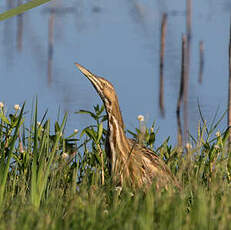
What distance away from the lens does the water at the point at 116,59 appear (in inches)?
606

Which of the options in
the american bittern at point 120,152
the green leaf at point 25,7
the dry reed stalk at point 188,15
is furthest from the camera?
the dry reed stalk at point 188,15

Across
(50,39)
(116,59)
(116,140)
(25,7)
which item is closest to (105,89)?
(116,140)

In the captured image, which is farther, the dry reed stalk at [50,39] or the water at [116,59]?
the dry reed stalk at [50,39]

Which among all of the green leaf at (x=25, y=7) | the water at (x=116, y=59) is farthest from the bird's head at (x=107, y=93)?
the water at (x=116, y=59)

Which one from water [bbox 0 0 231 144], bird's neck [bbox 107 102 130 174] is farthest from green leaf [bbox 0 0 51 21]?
water [bbox 0 0 231 144]

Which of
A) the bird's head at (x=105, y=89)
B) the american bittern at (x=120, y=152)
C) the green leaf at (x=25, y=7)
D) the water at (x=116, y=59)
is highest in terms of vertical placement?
the water at (x=116, y=59)

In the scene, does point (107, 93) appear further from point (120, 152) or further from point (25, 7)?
point (25, 7)

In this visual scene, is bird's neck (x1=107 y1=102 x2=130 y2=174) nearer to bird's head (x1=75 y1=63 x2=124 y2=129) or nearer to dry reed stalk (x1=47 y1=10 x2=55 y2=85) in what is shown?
bird's head (x1=75 y1=63 x2=124 y2=129)

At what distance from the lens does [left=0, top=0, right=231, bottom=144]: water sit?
15.4 m

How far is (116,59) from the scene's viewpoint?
20.7 meters

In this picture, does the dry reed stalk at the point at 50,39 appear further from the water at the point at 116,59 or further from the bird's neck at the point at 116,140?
the bird's neck at the point at 116,140

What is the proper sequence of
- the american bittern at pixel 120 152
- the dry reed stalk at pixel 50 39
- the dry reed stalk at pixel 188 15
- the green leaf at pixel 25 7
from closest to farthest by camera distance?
the green leaf at pixel 25 7
the american bittern at pixel 120 152
the dry reed stalk at pixel 188 15
the dry reed stalk at pixel 50 39

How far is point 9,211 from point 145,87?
15313 mm

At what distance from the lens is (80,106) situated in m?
15.2
